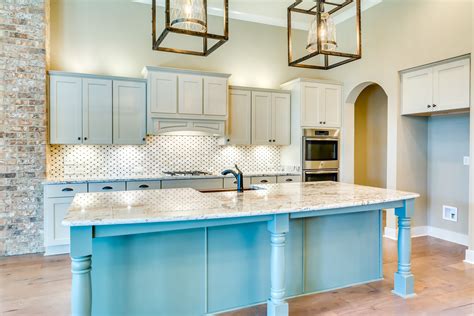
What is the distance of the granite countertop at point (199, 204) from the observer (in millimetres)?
1851

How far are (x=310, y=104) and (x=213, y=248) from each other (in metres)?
3.64

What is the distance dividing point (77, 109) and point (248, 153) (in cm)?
280

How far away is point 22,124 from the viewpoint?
3961 millimetres

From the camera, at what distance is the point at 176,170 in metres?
5.09

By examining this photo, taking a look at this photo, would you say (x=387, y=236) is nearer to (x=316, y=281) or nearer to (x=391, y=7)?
(x=316, y=281)

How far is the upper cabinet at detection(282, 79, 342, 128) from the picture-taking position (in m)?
5.30

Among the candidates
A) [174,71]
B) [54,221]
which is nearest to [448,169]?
[174,71]

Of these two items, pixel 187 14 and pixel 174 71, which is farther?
A: pixel 174 71

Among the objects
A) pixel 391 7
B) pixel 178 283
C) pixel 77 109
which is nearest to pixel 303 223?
pixel 178 283

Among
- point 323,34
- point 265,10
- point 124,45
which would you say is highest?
point 265,10

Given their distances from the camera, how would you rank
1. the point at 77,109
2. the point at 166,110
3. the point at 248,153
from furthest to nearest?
the point at 248,153 < the point at 166,110 < the point at 77,109

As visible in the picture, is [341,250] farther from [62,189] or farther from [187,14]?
[62,189]

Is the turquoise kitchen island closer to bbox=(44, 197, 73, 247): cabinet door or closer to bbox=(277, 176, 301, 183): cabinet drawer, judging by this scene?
bbox=(44, 197, 73, 247): cabinet door

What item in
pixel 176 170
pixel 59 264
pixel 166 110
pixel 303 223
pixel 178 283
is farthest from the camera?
pixel 176 170
